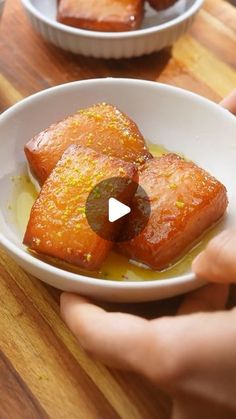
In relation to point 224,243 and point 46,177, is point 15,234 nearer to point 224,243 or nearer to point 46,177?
point 46,177

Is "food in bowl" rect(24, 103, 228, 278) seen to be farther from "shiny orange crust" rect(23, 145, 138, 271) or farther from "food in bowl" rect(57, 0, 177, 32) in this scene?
"food in bowl" rect(57, 0, 177, 32)

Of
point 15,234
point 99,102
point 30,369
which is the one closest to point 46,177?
point 15,234

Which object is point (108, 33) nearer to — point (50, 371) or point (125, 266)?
point (125, 266)

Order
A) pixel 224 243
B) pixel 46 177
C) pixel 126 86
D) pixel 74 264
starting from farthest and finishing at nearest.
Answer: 1. pixel 126 86
2. pixel 46 177
3. pixel 74 264
4. pixel 224 243

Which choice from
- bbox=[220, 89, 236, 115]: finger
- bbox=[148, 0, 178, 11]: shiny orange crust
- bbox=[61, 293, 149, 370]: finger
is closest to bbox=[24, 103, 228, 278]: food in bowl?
bbox=[61, 293, 149, 370]: finger

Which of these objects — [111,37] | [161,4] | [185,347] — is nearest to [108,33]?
[111,37]
